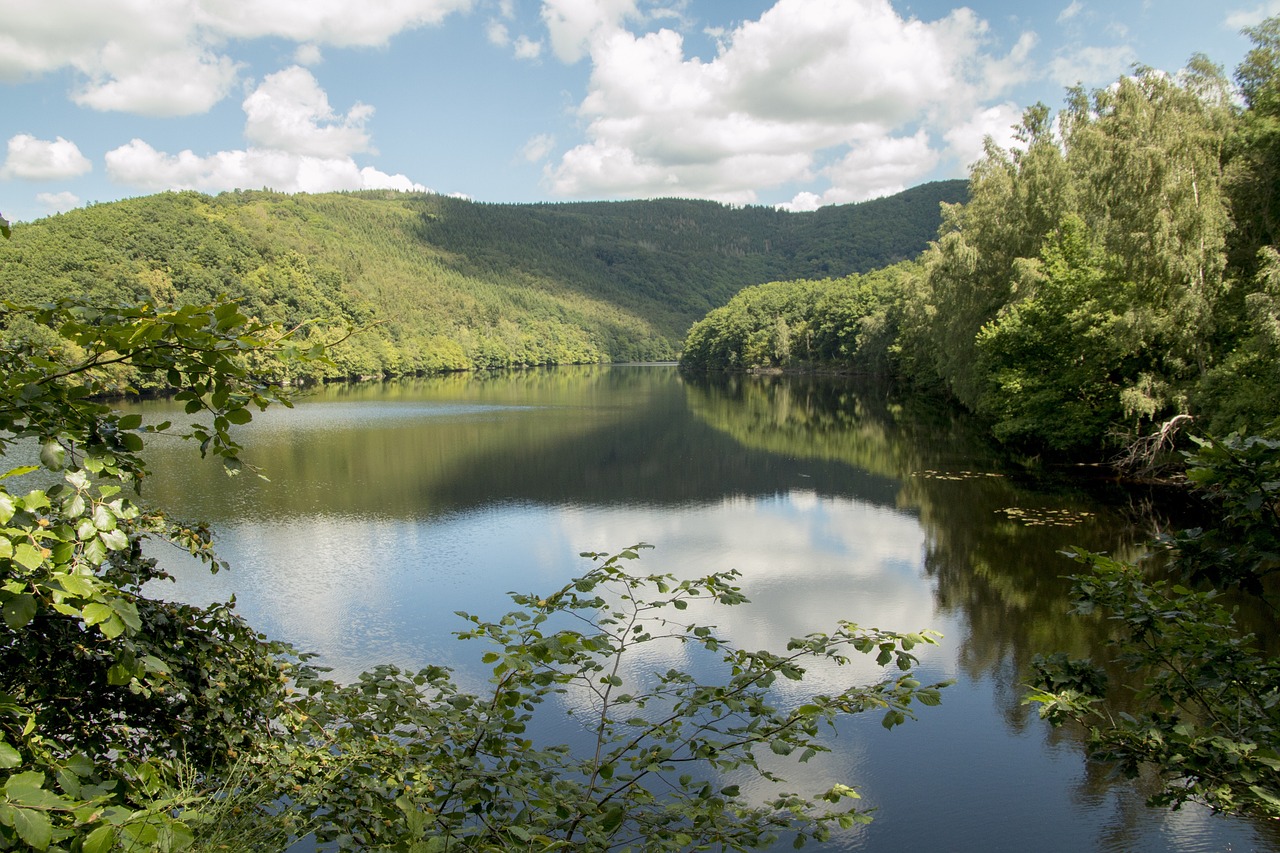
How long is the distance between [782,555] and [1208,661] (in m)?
13.7

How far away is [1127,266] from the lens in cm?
2098

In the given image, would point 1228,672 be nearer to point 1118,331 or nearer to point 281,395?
point 281,395

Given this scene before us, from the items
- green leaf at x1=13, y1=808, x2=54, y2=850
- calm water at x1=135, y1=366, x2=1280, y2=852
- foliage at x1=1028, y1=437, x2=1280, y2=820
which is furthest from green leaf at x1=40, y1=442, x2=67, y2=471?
calm water at x1=135, y1=366, x2=1280, y2=852

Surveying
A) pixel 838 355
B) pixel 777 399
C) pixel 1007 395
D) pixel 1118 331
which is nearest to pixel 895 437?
pixel 1007 395

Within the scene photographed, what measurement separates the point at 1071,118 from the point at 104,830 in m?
33.8

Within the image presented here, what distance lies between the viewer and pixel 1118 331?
21094mm

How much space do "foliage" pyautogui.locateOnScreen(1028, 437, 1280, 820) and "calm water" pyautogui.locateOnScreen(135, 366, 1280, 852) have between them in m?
4.80

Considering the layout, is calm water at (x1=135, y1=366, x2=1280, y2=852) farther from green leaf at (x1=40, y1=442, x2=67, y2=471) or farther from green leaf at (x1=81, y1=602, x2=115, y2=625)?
green leaf at (x1=40, y1=442, x2=67, y2=471)

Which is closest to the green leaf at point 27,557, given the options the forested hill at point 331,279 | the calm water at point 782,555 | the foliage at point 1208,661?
the foliage at point 1208,661

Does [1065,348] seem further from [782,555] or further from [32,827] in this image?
[32,827]

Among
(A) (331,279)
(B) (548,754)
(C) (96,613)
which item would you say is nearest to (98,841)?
(C) (96,613)

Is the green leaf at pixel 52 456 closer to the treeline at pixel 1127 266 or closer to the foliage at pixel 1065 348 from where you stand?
the treeline at pixel 1127 266

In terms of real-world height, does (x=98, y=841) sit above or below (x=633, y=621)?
above

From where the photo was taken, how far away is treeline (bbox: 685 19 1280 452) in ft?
61.7
